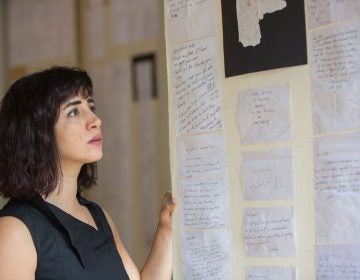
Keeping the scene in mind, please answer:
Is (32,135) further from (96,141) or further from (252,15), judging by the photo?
(252,15)

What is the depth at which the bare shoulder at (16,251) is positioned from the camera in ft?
4.05

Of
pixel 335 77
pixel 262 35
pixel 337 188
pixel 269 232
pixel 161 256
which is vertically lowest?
pixel 161 256

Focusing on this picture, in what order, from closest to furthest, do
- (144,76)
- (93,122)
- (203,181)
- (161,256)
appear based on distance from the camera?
(203,181) → (93,122) → (161,256) → (144,76)

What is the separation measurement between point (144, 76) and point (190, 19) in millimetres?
1210

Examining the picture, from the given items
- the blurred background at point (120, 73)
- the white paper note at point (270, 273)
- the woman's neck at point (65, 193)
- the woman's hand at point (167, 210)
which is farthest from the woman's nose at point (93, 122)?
the blurred background at point (120, 73)

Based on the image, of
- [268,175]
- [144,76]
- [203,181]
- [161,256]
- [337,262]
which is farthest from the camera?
[144,76]

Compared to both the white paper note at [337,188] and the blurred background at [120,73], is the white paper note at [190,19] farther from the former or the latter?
the blurred background at [120,73]

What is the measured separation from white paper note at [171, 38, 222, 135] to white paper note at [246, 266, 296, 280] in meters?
0.37

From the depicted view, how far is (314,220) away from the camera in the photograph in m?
1.15

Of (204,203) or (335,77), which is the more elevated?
(335,77)

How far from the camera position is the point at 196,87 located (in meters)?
1.33

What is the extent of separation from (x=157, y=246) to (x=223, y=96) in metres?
0.54

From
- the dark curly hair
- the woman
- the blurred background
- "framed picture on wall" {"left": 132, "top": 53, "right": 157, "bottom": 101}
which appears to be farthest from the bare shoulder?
"framed picture on wall" {"left": 132, "top": 53, "right": 157, "bottom": 101}

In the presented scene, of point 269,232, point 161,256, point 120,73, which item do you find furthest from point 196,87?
point 120,73
